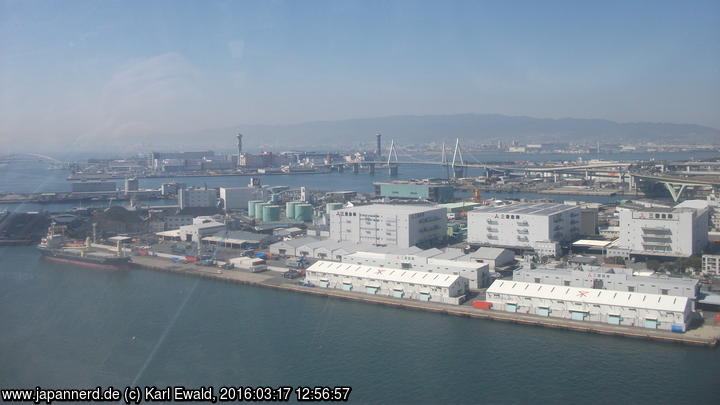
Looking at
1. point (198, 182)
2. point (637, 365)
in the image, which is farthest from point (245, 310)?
point (198, 182)

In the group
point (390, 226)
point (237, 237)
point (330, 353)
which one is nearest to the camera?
point (330, 353)

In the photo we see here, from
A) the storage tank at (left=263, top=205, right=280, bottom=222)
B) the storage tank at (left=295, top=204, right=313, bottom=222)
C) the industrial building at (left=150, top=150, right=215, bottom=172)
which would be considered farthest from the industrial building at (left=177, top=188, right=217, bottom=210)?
the industrial building at (left=150, top=150, right=215, bottom=172)

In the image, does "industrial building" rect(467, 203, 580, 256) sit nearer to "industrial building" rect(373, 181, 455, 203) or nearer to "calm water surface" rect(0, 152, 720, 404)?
"calm water surface" rect(0, 152, 720, 404)

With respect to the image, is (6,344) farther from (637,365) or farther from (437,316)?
(637,365)

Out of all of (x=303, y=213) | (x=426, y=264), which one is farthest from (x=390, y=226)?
(x=303, y=213)

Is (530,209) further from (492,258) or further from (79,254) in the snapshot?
(79,254)

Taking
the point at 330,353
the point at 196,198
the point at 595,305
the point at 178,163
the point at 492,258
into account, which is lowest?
the point at 330,353
